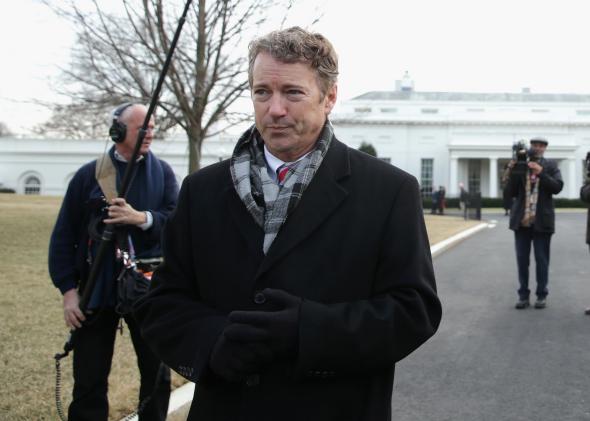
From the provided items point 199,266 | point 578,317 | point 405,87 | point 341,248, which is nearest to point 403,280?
point 341,248

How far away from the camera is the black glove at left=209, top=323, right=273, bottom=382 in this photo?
181 centimetres

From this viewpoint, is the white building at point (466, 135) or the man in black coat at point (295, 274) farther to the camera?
the white building at point (466, 135)

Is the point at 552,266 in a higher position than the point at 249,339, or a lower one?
lower

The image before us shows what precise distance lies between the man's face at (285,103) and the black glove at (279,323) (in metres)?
0.51

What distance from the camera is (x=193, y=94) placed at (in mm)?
13172

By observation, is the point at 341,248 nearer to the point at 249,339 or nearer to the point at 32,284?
the point at 249,339

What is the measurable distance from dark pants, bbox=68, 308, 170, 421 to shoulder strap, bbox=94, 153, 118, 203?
2.02 feet

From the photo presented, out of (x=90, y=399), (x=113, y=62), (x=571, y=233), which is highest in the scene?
(x=113, y=62)

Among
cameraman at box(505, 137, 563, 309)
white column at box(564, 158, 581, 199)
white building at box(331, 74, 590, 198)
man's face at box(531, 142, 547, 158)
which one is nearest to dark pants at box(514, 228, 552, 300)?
cameraman at box(505, 137, 563, 309)

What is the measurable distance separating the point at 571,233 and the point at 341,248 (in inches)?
827

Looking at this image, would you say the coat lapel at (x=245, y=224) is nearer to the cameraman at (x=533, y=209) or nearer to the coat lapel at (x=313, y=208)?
the coat lapel at (x=313, y=208)

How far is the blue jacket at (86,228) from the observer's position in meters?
3.44

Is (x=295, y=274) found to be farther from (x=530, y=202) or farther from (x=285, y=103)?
(x=530, y=202)

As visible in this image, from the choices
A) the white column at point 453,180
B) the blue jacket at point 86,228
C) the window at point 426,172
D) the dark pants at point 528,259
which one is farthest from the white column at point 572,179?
the blue jacket at point 86,228
